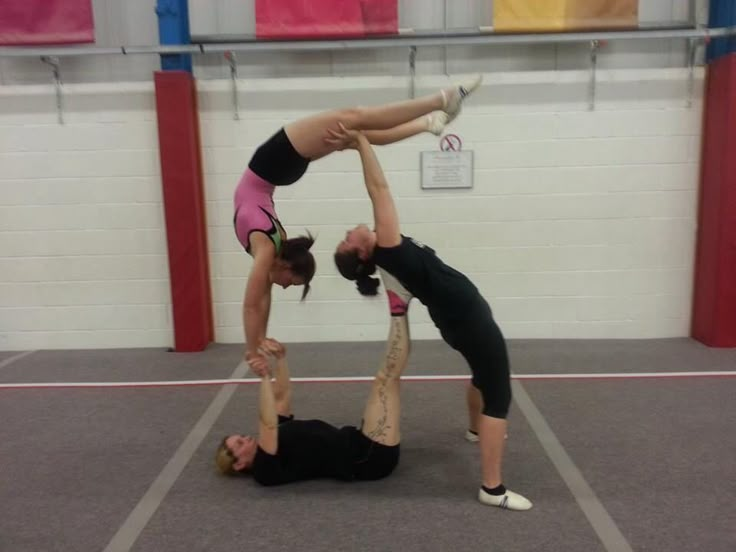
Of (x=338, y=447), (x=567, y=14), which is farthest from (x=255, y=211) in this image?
(x=567, y=14)

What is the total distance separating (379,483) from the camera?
2463 millimetres

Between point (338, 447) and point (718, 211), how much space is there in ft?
11.4

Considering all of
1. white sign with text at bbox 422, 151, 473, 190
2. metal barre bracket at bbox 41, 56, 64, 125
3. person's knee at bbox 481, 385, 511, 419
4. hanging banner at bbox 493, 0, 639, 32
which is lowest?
person's knee at bbox 481, 385, 511, 419

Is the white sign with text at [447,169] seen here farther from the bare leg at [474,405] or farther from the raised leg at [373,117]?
the bare leg at [474,405]

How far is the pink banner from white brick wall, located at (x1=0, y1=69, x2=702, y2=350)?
366mm

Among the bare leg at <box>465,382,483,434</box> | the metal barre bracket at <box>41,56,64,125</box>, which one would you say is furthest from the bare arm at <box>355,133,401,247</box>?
the metal barre bracket at <box>41,56,64,125</box>

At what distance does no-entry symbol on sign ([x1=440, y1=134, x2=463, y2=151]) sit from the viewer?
173 inches

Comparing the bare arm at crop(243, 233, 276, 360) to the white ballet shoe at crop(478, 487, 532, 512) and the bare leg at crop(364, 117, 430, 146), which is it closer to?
the bare leg at crop(364, 117, 430, 146)

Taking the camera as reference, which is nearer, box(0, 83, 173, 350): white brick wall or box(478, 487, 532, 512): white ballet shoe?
box(478, 487, 532, 512): white ballet shoe

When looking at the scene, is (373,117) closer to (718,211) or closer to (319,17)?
(319,17)

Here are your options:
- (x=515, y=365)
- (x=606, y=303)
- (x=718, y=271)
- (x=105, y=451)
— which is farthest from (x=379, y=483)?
(x=718, y=271)

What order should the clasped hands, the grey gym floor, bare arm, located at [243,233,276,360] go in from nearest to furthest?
1. the grey gym floor
2. the clasped hands
3. bare arm, located at [243,233,276,360]

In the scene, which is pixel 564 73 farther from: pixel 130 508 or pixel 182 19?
pixel 130 508

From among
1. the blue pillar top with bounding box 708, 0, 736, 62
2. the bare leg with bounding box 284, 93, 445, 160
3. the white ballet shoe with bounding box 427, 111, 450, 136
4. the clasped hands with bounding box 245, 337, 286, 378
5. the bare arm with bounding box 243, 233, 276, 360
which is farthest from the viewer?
the blue pillar top with bounding box 708, 0, 736, 62
